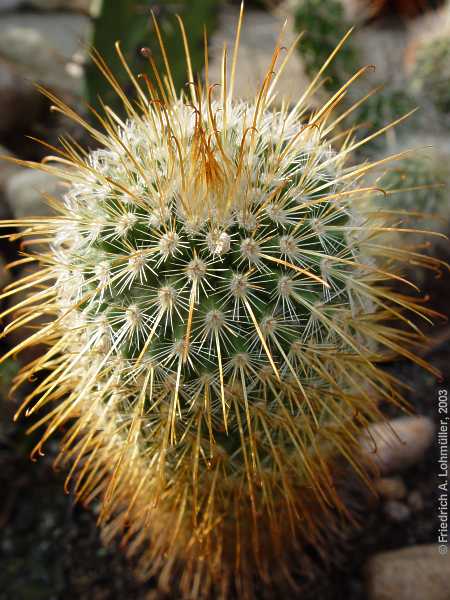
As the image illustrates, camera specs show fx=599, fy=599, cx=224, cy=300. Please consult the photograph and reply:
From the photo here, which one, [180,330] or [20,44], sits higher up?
[20,44]

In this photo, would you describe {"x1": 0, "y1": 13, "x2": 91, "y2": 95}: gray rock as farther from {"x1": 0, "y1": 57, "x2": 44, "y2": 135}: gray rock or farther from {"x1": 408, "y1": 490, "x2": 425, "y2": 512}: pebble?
{"x1": 408, "y1": 490, "x2": 425, "y2": 512}: pebble

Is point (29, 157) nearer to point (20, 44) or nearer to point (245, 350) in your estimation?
point (20, 44)

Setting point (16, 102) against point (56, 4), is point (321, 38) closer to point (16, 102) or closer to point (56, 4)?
point (16, 102)

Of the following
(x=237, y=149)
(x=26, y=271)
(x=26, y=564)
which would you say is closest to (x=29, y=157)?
(x=26, y=271)

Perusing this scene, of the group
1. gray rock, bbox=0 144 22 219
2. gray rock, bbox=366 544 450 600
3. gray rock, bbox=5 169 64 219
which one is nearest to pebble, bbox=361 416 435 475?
gray rock, bbox=366 544 450 600

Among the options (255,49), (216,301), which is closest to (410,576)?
(216,301)

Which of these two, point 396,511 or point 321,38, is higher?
point 321,38
